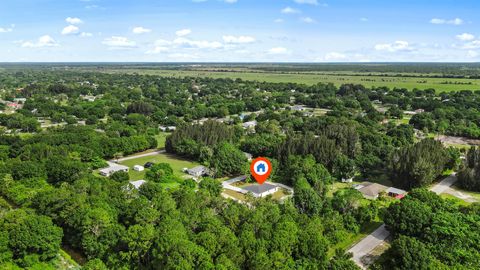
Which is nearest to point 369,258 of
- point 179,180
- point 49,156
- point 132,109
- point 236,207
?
point 236,207

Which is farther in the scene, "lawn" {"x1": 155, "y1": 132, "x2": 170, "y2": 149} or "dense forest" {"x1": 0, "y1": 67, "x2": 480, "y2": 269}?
"lawn" {"x1": 155, "y1": 132, "x2": 170, "y2": 149}

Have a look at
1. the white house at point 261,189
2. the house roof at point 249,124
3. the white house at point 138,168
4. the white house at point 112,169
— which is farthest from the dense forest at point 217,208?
the house roof at point 249,124

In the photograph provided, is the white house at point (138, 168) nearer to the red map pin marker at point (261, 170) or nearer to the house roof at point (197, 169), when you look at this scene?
the house roof at point (197, 169)

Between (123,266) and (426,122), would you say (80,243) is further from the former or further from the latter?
(426,122)

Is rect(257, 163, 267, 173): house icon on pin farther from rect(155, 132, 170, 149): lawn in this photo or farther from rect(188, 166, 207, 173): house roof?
rect(155, 132, 170, 149): lawn

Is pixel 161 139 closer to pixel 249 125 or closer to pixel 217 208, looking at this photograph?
pixel 249 125

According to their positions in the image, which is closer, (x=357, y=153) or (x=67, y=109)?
(x=357, y=153)

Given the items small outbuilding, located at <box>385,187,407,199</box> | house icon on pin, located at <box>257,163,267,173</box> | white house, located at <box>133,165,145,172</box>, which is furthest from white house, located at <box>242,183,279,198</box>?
white house, located at <box>133,165,145,172</box>

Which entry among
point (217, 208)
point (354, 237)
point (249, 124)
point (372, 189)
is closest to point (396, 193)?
point (372, 189)
